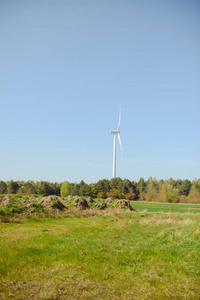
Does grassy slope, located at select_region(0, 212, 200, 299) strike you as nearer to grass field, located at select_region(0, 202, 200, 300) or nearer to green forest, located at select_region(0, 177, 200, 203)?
grass field, located at select_region(0, 202, 200, 300)

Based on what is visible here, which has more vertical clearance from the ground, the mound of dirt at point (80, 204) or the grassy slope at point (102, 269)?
the grassy slope at point (102, 269)

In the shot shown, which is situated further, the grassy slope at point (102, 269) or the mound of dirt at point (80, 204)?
the mound of dirt at point (80, 204)

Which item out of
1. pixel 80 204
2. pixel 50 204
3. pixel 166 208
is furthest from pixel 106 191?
pixel 50 204

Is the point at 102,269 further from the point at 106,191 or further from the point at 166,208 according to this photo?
the point at 106,191

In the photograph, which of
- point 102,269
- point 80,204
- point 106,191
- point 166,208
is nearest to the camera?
point 102,269

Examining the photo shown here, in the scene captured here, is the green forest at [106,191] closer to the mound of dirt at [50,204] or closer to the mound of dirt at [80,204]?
the mound of dirt at [80,204]

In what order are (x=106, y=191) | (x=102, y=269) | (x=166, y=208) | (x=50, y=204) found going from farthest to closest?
(x=106, y=191)
(x=166, y=208)
(x=50, y=204)
(x=102, y=269)

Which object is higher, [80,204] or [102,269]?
[102,269]

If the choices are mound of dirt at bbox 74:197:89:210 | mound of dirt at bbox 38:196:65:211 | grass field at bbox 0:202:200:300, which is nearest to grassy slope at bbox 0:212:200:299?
grass field at bbox 0:202:200:300

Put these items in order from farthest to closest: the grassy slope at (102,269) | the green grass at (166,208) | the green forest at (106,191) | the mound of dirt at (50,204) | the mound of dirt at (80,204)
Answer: the green forest at (106,191) → the green grass at (166,208) → the mound of dirt at (80,204) → the mound of dirt at (50,204) → the grassy slope at (102,269)

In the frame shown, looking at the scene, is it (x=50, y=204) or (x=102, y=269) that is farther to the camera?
(x=50, y=204)

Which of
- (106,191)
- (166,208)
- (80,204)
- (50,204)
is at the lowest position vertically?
(166,208)

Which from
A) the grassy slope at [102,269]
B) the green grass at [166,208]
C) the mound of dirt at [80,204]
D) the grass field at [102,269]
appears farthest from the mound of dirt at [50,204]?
the green grass at [166,208]

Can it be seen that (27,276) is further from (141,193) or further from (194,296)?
(141,193)
